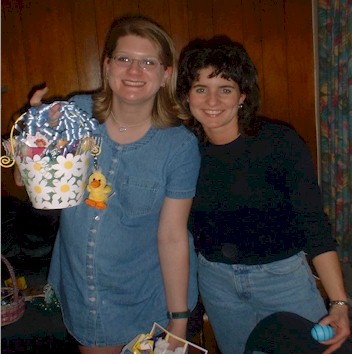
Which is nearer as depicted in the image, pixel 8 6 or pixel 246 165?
pixel 246 165

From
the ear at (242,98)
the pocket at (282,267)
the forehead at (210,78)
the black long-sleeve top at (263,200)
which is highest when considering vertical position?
the forehead at (210,78)

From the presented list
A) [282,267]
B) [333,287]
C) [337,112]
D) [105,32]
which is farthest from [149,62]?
[337,112]

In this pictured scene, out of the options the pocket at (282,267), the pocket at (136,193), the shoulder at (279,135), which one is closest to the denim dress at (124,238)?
the pocket at (136,193)

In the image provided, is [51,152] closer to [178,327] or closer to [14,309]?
[178,327]

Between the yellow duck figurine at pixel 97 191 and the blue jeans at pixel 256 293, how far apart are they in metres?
0.41

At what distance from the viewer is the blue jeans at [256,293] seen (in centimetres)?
128

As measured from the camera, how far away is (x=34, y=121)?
1012 millimetres

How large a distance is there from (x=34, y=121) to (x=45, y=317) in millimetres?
1281

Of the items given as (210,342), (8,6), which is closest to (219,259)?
(210,342)

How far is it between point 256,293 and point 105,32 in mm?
2174

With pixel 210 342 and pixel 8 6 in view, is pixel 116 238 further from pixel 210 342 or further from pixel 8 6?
pixel 8 6

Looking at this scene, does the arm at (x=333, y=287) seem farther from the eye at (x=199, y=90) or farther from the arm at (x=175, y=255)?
the eye at (x=199, y=90)

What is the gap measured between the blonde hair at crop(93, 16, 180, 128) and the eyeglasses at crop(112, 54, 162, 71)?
29mm

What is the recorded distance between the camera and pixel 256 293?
129cm
